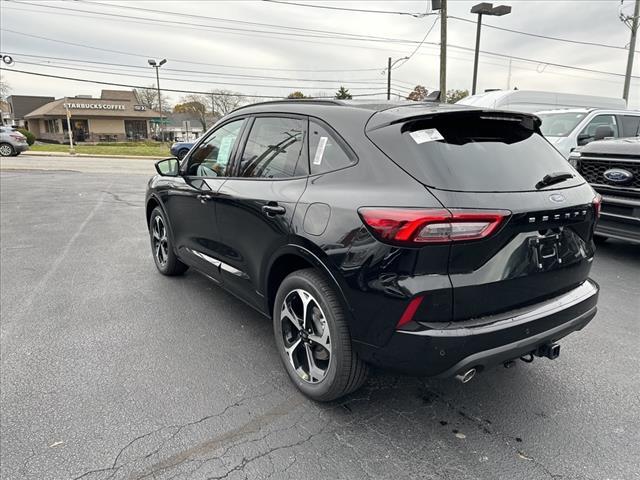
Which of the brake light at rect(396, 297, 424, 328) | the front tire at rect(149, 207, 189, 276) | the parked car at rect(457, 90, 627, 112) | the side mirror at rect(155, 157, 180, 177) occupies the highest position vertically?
the parked car at rect(457, 90, 627, 112)

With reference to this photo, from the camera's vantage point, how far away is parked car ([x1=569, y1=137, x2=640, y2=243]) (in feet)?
17.0

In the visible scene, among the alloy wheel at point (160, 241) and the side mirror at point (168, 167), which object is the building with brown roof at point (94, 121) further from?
the side mirror at point (168, 167)

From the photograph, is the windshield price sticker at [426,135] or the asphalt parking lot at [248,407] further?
the windshield price sticker at [426,135]

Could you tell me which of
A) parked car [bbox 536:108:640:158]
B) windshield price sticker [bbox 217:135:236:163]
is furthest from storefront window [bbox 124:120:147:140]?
windshield price sticker [bbox 217:135:236:163]

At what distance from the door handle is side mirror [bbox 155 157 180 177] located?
1965mm

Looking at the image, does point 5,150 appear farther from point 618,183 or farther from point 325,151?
point 618,183

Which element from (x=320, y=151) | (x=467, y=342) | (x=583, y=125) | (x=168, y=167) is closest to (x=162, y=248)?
(x=168, y=167)

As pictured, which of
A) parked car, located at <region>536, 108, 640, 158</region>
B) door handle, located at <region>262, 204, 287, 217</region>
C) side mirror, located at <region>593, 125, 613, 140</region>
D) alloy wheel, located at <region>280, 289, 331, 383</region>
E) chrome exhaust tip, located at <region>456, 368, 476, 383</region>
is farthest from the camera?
parked car, located at <region>536, 108, 640, 158</region>

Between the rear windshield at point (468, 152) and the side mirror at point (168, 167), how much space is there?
272 centimetres

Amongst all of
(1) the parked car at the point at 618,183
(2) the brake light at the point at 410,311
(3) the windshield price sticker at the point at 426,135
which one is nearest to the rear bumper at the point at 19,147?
(1) the parked car at the point at 618,183

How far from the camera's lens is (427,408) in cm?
269

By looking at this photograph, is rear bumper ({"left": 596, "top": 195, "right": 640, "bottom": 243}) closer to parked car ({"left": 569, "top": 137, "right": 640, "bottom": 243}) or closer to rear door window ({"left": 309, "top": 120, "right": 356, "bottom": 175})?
parked car ({"left": 569, "top": 137, "right": 640, "bottom": 243})

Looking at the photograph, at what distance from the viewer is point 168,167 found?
468cm

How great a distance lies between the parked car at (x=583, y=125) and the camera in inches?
351
